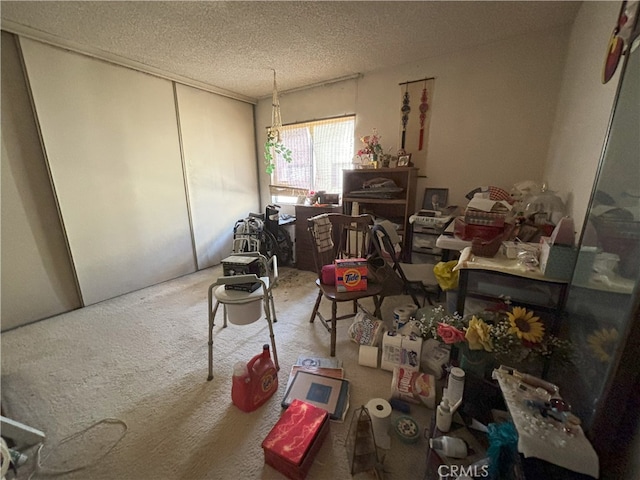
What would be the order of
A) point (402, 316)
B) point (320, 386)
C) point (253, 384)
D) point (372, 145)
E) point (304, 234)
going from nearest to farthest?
1. point (253, 384)
2. point (320, 386)
3. point (402, 316)
4. point (372, 145)
5. point (304, 234)

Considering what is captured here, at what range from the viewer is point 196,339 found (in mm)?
1992

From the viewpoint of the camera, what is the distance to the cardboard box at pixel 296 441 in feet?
3.38

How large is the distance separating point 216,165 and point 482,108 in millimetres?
3230


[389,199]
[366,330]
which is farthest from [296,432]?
[389,199]

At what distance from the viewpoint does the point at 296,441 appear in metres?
1.08

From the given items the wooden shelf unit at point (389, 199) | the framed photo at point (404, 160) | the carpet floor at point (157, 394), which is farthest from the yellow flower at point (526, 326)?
the framed photo at point (404, 160)

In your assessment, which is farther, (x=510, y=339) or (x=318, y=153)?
(x=318, y=153)

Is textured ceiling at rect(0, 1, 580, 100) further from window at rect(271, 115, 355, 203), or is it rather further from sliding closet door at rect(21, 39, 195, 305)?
window at rect(271, 115, 355, 203)

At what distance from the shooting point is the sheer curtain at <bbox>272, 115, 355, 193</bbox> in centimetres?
325

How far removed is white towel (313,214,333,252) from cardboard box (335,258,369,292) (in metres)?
0.30

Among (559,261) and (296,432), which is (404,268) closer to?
(559,261)

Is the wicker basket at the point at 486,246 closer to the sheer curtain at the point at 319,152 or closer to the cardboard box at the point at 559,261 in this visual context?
the cardboard box at the point at 559,261

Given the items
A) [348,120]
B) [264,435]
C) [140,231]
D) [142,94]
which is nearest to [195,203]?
[140,231]

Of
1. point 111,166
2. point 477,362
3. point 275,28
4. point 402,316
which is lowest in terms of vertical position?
point 402,316
